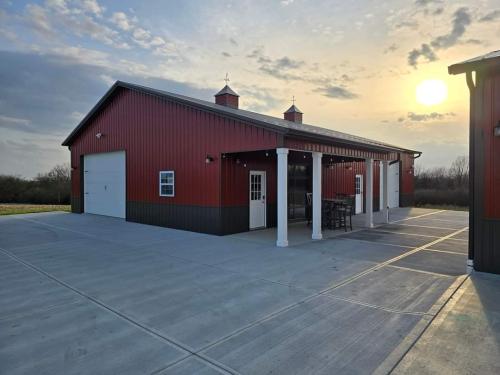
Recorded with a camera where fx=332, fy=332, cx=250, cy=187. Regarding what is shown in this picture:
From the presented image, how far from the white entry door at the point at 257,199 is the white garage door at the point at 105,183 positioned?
5675 millimetres

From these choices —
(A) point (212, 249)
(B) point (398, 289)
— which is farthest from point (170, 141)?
(B) point (398, 289)

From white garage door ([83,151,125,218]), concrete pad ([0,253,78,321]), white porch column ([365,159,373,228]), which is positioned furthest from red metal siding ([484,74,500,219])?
white garage door ([83,151,125,218])

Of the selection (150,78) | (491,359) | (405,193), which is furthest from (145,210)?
(405,193)

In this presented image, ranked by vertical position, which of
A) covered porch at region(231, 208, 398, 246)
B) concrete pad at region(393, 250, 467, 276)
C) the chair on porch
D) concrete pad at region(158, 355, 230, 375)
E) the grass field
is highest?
the chair on porch

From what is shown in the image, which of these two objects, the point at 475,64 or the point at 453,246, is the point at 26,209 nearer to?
the point at 453,246

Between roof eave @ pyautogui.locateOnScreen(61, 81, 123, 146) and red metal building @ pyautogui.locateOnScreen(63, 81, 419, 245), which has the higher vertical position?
roof eave @ pyautogui.locateOnScreen(61, 81, 123, 146)

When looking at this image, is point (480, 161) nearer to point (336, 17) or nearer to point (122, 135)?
point (336, 17)

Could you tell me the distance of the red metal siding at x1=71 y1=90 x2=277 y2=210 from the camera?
29.4 feet

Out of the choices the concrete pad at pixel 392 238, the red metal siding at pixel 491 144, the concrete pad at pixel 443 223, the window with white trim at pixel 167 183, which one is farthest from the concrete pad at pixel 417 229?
the window with white trim at pixel 167 183

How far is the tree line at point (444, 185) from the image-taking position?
21.7 m

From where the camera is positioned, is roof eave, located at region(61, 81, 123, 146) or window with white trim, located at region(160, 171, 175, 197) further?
roof eave, located at region(61, 81, 123, 146)

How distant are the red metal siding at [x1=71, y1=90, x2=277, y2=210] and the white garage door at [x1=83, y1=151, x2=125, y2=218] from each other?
510 mm

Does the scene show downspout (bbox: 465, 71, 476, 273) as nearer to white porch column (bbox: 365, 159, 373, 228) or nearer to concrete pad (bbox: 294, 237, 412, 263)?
concrete pad (bbox: 294, 237, 412, 263)

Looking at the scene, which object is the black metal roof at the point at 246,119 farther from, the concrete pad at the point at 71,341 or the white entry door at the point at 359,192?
the concrete pad at the point at 71,341
